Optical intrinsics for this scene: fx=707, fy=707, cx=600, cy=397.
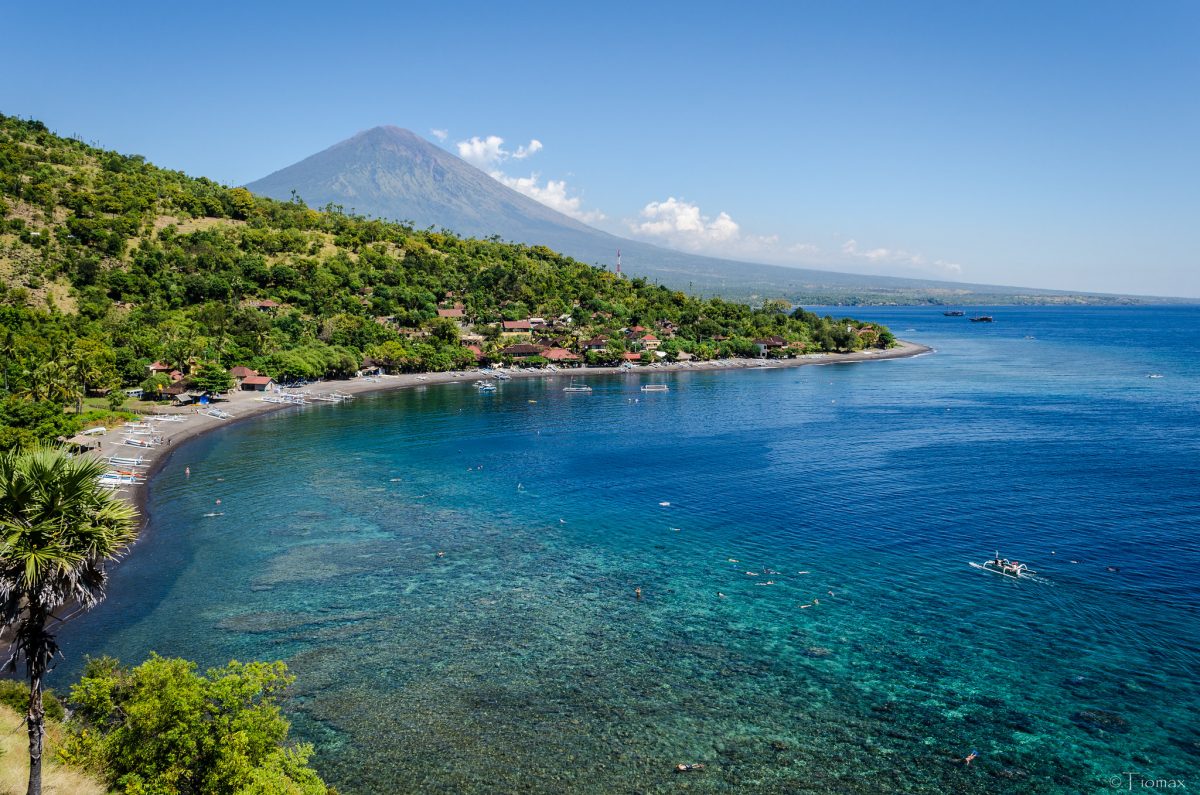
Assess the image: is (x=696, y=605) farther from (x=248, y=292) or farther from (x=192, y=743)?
(x=248, y=292)

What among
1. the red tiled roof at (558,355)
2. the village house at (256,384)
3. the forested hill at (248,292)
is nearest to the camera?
the forested hill at (248,292)

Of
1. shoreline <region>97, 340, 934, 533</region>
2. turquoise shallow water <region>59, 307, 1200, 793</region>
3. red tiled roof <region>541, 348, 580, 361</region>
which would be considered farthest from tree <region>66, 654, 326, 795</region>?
red tiled roof <region>541, 348, 580, 361</region>

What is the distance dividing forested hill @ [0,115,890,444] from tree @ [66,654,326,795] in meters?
49.9

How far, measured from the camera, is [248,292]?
4257 inches

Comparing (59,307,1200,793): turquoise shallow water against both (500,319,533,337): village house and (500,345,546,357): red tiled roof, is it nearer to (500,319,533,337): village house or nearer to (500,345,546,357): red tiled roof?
(500,345,546,357): red tiled roof

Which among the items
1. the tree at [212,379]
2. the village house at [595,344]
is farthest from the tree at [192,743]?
the village house at [595,344]

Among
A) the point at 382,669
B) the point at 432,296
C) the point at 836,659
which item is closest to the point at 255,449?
the point at 382,669

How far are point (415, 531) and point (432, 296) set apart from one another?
285 ft

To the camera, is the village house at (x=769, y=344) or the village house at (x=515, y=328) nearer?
the village house at (x=515, y=328)

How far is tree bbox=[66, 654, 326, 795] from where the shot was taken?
1527cm

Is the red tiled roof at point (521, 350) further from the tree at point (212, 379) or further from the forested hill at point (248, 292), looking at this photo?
the tree at point (212, 379)

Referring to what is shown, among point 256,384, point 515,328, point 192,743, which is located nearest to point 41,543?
point 192,743

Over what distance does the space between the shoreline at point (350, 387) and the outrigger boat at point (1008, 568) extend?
139 ft

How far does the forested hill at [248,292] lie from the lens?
7862 cm
